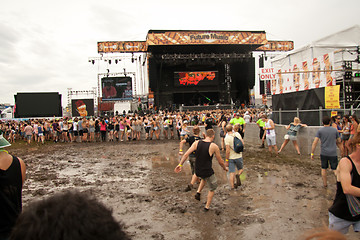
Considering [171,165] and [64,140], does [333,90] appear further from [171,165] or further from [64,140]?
[64,140]

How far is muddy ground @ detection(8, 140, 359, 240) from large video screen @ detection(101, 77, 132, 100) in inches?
1219

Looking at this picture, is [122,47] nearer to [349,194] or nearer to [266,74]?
[266,74]

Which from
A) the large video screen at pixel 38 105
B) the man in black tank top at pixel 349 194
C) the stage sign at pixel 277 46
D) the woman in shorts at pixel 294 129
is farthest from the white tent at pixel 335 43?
the large video screen at pixel 38 105

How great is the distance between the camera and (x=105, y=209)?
43.6 inches

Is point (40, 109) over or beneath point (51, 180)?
over

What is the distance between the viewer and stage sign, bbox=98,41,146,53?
3487cm

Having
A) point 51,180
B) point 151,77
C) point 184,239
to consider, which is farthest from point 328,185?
point 151,77

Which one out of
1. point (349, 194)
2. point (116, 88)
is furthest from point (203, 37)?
point (349, 194)

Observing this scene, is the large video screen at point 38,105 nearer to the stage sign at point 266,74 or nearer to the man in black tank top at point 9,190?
the stage sign at point 266,74

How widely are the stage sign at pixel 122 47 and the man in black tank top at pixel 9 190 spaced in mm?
33762

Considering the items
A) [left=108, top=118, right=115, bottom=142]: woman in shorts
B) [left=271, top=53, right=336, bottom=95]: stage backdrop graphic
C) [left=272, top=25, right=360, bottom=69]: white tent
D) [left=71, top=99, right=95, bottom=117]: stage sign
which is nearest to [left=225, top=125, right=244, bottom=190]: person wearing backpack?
[left=271, top=53, right=336, bottom=95]: stage backdrop graphic

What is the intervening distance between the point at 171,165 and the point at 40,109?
33.1 meters

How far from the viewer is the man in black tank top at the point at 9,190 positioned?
2502 millimetres

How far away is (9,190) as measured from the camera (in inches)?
102
